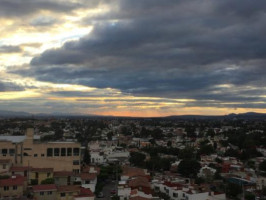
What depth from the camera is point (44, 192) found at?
2833cm

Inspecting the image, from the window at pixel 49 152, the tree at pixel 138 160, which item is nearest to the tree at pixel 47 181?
the window at pixel 49 152

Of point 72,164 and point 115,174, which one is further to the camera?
point 115,174

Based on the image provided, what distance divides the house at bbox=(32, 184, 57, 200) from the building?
11633 millimetres

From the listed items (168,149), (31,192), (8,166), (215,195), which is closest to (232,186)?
(215,195)

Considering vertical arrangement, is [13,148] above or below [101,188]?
above

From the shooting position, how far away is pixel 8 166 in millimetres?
34812

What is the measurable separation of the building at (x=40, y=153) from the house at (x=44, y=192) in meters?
11.6

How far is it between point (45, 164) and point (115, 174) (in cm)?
1083

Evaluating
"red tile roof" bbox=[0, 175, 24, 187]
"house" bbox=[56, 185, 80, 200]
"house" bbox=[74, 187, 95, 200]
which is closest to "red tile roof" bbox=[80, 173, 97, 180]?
"house" bbox=[74, 187, 95, 200]

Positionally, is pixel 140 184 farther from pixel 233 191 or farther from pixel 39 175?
pixel 39 175

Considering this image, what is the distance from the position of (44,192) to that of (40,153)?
13.4 metres

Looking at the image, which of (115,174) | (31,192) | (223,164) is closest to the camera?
(31,192)

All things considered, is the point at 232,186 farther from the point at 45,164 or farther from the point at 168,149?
the point at 168,149

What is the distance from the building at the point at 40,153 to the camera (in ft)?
131
